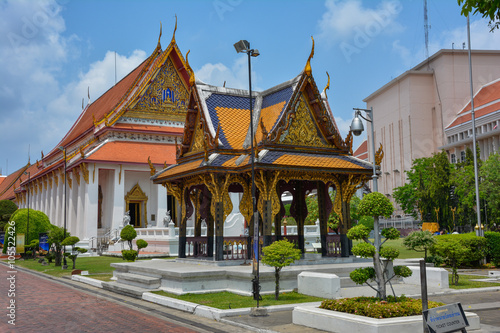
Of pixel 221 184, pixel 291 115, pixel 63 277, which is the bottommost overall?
pixel 63 277

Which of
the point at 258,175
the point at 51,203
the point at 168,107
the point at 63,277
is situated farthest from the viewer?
the point at 51,203

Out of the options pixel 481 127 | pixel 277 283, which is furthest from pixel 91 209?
pixel 481 127

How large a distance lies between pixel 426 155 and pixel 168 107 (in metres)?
48.5

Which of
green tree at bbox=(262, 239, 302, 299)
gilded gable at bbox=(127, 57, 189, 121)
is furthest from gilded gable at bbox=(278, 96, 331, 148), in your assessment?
gilded gable at bbox=(127, 57, 189, 121)

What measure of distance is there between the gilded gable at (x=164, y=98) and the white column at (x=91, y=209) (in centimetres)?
765

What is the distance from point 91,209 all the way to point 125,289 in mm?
26188

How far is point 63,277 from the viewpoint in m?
22.7

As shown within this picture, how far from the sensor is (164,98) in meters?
46.7

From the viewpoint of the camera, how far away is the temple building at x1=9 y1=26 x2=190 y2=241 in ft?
135

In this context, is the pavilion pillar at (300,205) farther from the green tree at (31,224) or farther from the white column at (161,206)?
the white column at (161,206)

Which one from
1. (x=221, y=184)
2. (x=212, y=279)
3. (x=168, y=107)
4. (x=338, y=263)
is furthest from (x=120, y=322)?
(x=168, y=107)

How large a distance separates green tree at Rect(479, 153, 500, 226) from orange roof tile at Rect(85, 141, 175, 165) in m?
26.9

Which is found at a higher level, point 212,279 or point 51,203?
point 51,203

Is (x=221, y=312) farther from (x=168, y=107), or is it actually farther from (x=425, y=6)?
(x=425, y=6)
